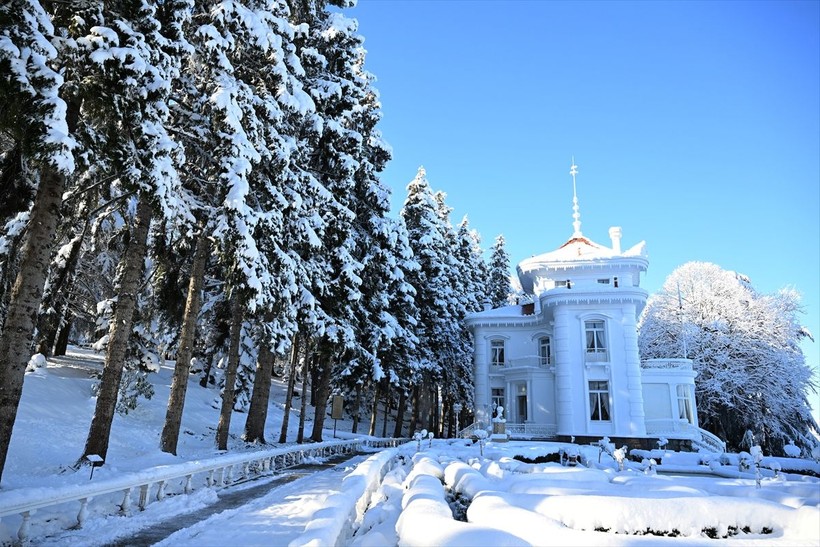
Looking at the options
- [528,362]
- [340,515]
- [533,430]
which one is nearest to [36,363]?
[340,515]

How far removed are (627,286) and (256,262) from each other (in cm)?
2435

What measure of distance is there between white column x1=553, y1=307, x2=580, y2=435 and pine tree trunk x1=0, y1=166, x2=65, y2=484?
87.4 ft

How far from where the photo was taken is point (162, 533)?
6453 mm

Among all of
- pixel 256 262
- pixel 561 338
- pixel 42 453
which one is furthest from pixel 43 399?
pixel 561 338

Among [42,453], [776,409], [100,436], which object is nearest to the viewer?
[100,436]

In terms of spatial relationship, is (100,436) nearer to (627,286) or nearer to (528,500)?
(528,500)

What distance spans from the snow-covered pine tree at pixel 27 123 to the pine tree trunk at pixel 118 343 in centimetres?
224

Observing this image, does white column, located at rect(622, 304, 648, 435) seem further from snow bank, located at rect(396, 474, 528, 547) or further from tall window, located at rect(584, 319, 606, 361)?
snow bank, located at rect(396, 474, 528, 547)

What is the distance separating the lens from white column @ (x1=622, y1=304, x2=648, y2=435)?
28.2 meters

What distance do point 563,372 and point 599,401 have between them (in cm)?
250

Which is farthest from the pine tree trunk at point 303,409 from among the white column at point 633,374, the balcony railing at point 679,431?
the balcony railing at point 679,431

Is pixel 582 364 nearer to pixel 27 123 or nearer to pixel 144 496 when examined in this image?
pixel 144 496

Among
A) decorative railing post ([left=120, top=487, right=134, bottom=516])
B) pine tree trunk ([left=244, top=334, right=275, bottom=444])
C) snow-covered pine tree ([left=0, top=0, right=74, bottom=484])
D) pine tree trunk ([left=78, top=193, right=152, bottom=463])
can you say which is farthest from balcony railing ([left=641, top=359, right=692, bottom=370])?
snow-covered pine tree ([left=0, top=0, right=74, bottom=484])

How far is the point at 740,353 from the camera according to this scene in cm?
3872
